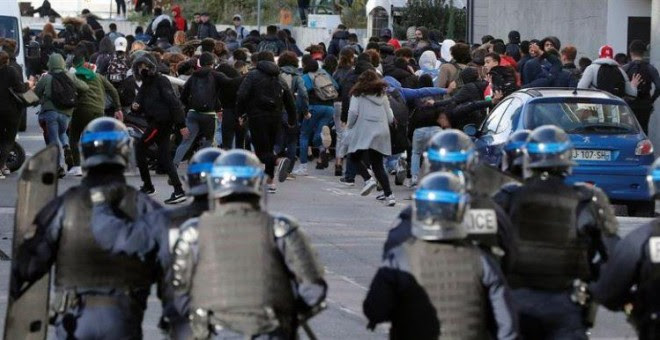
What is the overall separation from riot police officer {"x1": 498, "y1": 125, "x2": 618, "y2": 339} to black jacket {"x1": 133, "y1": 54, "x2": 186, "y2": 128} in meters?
10.4

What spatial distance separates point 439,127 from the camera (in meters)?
19.9

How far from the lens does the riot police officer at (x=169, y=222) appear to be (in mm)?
7602

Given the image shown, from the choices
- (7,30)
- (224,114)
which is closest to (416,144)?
(224,114)

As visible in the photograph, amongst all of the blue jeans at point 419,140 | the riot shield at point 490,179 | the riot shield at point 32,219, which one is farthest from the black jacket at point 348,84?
the riot shield at point 32,219

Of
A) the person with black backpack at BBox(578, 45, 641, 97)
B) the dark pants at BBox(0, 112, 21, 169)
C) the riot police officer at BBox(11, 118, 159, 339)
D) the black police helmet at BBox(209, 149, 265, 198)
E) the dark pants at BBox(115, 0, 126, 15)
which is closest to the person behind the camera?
the black police helmet at BBox(209, 149, 265, 198)

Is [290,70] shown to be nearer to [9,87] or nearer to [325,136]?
[325,136]

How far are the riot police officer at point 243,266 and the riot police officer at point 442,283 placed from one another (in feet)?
1.04

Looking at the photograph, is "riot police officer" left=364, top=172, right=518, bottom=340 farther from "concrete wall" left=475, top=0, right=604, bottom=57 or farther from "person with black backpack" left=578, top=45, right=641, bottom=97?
"concrete wall" left=475, top=0, right=604, bottom=57

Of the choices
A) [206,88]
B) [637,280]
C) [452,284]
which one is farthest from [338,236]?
[452,284]

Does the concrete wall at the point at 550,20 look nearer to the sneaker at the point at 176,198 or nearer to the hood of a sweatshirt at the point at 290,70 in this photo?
the hood of a sweatshirt at the point at 290,70

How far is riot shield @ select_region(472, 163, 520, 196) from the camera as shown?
28.0ft

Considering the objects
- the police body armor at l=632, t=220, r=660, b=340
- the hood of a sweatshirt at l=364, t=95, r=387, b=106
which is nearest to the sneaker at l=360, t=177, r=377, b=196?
the hood of a sweatshirt at l=364, t=95, r=387, b=106

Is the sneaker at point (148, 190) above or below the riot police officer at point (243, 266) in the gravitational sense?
below

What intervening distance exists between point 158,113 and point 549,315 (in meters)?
10.8
